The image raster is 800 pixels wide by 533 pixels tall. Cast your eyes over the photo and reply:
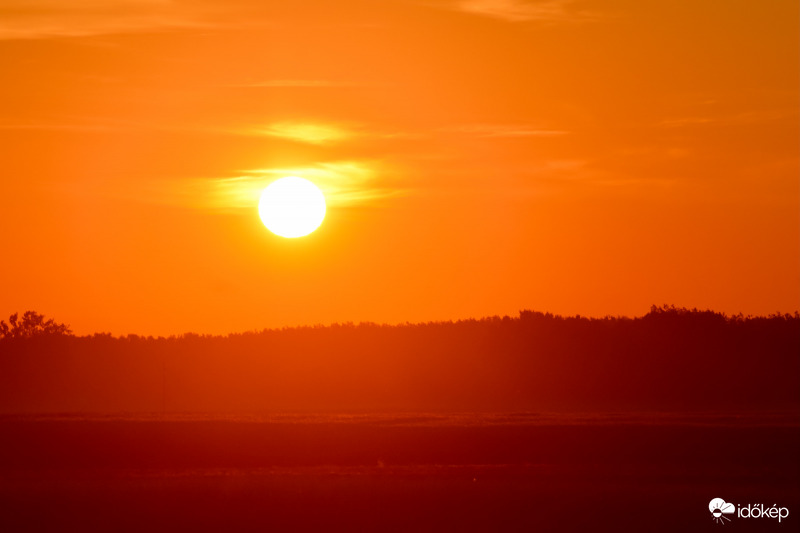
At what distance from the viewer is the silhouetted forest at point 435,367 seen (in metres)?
66.8

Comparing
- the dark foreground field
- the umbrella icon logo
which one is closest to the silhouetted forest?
the dark foreground field

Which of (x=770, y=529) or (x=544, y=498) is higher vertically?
(x=544, y=498)

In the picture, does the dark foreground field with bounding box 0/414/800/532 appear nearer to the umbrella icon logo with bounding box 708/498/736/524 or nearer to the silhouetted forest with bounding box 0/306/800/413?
the umbrella icon logo with bounding box 708/498/736/524

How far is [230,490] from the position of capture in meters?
30.8

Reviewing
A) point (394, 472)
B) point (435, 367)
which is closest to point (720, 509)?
point (394, 472)

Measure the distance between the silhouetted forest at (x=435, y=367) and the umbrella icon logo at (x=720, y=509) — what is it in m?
30.2

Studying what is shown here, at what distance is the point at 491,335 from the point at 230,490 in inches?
2129

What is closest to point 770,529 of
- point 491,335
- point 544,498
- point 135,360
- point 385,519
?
point 544,498

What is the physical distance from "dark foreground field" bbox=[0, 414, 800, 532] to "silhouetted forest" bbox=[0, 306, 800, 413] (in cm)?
1568

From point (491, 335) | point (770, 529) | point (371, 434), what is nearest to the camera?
point (770, 529)

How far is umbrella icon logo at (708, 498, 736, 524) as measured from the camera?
2686 cm

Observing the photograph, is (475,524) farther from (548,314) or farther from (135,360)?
(135,360)

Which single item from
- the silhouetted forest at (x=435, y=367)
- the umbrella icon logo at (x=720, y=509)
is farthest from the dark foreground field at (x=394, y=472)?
the silhouetted forest at (x=435, y=367)

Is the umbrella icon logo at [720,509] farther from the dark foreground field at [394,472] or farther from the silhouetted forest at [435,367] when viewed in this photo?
the silhouetted forest at [435,367]
